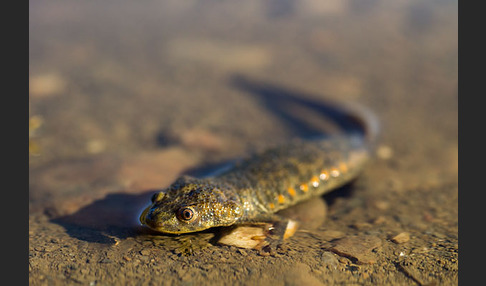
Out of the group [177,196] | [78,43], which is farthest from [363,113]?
[78,43]

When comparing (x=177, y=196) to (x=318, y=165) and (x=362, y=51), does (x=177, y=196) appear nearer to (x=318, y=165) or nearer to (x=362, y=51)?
(x=318, y=165)

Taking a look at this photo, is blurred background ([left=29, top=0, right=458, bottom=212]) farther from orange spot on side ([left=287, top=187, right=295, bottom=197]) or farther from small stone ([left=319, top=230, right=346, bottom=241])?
small stone ([left=319, top=230, right=346, bottom=241])

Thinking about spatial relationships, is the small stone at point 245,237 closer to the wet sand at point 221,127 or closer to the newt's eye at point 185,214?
the wet sand at point 221,127

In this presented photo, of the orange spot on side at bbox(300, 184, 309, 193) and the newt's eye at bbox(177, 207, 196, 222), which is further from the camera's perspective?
the orange spot on side at bbox(300, 184, 309, 193)

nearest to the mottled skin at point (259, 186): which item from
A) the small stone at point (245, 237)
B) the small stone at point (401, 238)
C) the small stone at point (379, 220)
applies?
the small stone at point (245, 237)

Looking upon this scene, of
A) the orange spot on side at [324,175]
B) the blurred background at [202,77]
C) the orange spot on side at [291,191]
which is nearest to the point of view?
the orange spot on side at [291,191]

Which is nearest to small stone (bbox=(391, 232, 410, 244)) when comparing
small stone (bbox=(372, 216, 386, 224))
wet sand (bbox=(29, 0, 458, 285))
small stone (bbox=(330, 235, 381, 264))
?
wet sand (bbox=(29, 0, 458, 285))
